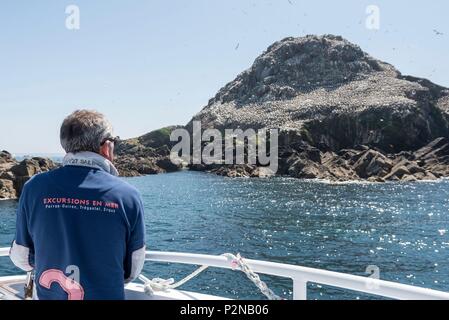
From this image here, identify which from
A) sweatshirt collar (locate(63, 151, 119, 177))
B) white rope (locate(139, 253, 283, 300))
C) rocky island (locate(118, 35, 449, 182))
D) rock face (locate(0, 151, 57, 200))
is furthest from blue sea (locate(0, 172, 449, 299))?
rocky island (locate(118, 35, 449, 182))

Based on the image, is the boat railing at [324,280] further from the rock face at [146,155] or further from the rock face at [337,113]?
the rock face at [146,155]

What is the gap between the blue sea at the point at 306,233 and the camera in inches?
771

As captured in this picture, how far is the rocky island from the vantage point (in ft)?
294

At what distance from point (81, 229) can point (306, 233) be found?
95.9ft

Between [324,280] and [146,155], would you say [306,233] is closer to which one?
[324,280]

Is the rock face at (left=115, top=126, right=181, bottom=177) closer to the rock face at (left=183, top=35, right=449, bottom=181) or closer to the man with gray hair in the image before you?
the rock face at (left=183, top=35, right=449, bottom=181)

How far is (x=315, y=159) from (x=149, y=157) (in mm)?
55490

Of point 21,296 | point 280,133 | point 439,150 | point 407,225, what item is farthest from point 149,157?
point 21,296

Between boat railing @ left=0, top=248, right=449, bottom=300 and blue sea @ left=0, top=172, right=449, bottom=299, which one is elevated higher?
boat railing @ left=0, top=248, right=449, bottom=300

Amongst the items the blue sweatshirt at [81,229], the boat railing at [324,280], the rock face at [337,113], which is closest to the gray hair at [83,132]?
the blue sweatshirt at [81,229]

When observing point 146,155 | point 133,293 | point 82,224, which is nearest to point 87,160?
point 82,224

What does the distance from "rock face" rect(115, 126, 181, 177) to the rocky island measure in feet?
1.07

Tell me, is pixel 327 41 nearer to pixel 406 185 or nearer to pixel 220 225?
pixel 406 185
